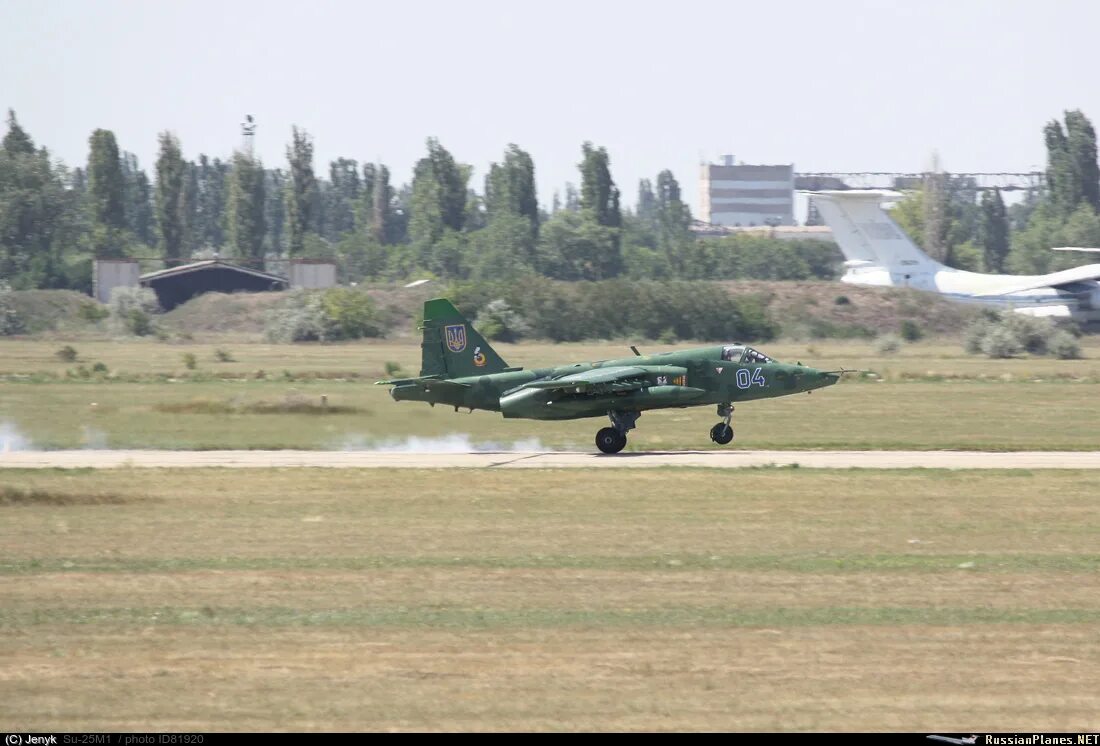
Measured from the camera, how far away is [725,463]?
28219mm

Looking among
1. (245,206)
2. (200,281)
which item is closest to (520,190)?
(245,206)

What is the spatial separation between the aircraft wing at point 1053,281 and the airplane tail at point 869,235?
524cm

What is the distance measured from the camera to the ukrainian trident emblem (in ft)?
103

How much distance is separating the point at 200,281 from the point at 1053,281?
6231cm

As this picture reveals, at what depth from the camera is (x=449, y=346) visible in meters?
31.2

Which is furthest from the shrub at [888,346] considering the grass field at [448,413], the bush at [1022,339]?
the grass field at [448,413]

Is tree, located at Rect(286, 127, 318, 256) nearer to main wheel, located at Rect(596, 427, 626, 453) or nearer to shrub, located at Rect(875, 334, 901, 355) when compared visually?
shrub, located at Rect(875, 334, 901, 355)

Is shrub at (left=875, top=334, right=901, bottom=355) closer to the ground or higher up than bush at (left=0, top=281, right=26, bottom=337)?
closer to the ground

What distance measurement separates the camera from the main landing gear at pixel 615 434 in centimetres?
3039

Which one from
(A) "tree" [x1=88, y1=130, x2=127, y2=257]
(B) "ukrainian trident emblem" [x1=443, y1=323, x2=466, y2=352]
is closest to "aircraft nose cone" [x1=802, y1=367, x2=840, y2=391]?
(B) "ukrainian trident emblem" [x1=443, y1=323, x2=466, y2=352]

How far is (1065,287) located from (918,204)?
292ft

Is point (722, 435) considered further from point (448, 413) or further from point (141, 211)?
point (141, 211)

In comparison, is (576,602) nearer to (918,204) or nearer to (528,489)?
(528,489)

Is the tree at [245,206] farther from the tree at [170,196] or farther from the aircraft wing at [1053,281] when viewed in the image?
the aircraft wing at [1053,281]
